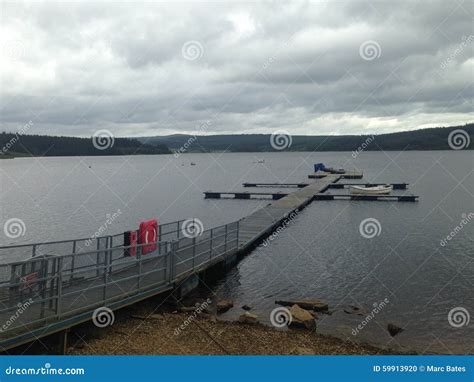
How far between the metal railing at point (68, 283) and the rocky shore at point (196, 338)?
95 cm

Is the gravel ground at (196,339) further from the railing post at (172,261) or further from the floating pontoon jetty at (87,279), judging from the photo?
the railing post at (172,261)

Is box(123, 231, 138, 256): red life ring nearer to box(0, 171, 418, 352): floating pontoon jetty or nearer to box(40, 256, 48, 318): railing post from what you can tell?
box(0, 171, 418, 352): floating pontoon jetty

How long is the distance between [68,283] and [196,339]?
4.53 metres

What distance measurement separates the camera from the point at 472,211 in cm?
4853

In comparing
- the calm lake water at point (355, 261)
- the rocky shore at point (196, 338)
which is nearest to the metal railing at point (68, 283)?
the rocky shore at point (196, 338)

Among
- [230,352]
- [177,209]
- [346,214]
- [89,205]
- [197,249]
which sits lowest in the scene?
[230,352]

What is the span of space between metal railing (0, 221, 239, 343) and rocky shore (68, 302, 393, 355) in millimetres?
947

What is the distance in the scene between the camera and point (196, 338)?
13.8 metres

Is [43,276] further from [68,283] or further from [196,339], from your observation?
[196,339]

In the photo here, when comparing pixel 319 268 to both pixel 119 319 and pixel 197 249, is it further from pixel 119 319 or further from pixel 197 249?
pixel 119 319

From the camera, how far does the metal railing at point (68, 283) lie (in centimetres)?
1141
